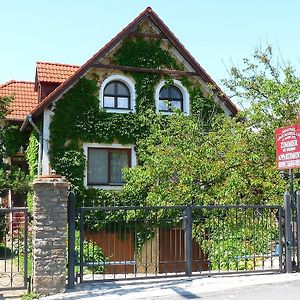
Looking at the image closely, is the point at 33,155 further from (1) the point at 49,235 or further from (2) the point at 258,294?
(2) the point at 258,294

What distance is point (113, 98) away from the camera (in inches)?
773

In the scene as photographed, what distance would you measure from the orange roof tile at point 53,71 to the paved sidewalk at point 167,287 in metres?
12.9

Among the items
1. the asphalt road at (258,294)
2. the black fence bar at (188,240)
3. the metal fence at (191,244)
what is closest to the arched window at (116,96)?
the metal fence at (191,244)

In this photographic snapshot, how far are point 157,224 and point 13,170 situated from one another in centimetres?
834

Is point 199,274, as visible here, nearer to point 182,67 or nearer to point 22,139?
point 182,67

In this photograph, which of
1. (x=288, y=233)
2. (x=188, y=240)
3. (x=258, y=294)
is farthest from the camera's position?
(x=288, y=233)

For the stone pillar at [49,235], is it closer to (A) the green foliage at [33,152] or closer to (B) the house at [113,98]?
(B) the house at [113,98]

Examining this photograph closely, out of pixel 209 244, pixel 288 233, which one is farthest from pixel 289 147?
pixel 209 244

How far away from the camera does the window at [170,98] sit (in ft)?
65.6

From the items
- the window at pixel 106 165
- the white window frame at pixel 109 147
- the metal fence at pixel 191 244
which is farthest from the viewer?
the window at pixel 106 165

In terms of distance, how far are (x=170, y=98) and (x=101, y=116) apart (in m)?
3.22

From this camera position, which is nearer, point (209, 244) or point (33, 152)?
point (209, 244)

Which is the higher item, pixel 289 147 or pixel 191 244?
pixel 289 147

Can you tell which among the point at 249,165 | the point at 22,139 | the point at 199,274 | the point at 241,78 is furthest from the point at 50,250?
the point at 22,139
